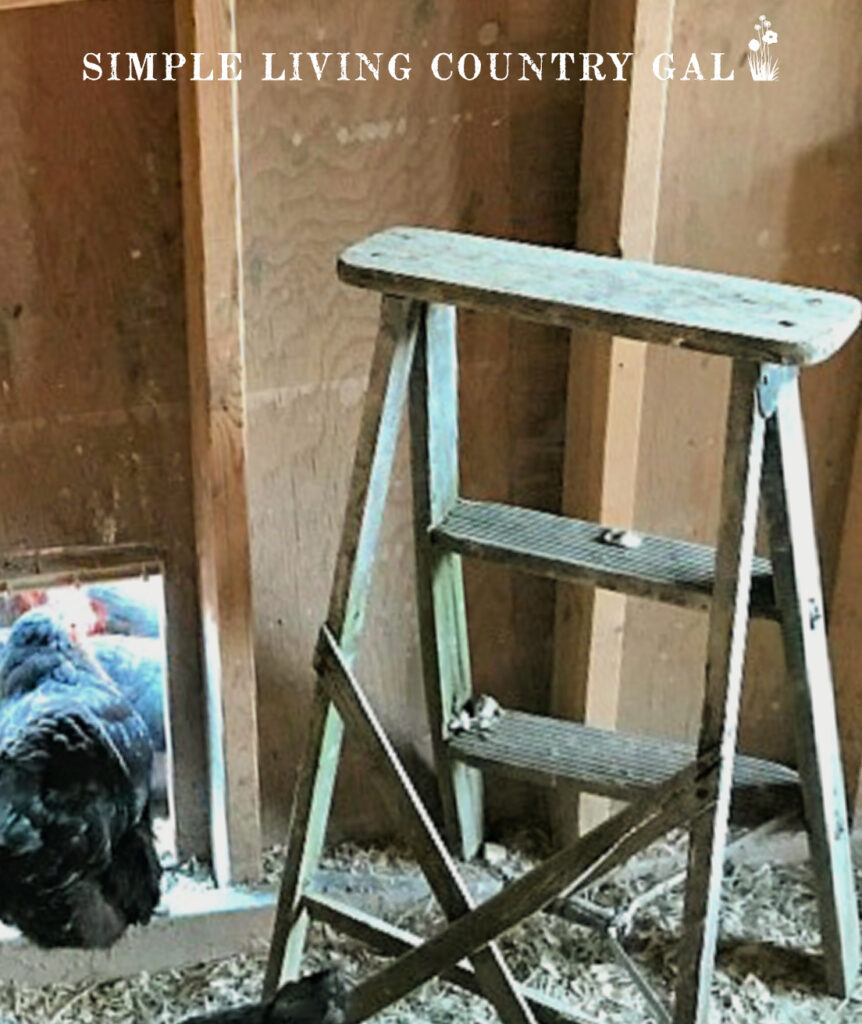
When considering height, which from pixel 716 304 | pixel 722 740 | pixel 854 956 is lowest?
pixel 854 956

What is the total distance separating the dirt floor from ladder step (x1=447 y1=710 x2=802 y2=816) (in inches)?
4.2

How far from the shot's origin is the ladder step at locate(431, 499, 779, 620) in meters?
1.88

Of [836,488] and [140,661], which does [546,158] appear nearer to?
[836,488]

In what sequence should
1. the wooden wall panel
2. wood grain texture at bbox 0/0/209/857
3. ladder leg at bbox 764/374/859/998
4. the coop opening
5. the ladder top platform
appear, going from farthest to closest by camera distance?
1. the coop opening
2. the wooden wall panel
3. wood grain texture at bbox 0/0/209/857
4. ladder leg at bbox 764/374/859/998
5. the ladder top platform

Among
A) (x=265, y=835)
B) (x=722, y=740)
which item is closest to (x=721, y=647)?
(x=722, y=740)

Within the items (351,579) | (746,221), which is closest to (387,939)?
(351,579)

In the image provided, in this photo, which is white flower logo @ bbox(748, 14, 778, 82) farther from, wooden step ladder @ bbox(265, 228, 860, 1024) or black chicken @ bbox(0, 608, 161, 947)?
black chicken @ bbox(0, 608, 161, 947)

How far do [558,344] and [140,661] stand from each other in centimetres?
62

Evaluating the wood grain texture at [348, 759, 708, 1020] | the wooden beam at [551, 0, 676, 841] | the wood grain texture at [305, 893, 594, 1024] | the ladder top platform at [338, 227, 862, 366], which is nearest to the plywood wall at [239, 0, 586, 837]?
the wooden beam at [551, 0, 676, 841]

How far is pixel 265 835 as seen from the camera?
2.40m

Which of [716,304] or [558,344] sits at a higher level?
[716,304]

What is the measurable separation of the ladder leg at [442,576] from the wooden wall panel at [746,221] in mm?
248

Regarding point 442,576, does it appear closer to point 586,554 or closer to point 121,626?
point 586,554

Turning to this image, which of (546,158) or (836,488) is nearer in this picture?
(546,158)
